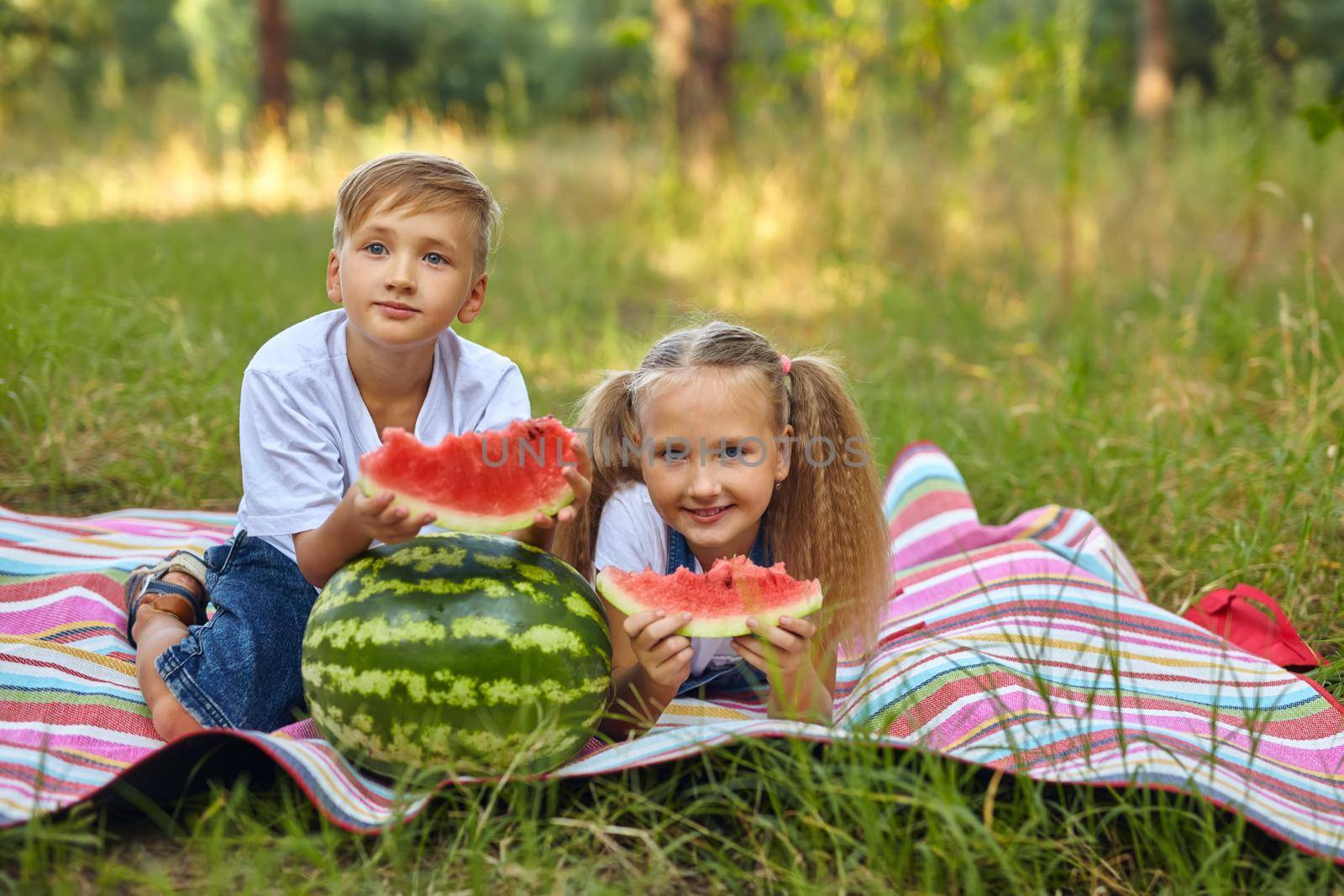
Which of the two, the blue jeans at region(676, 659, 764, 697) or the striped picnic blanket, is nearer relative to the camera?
the striped picnic blanket

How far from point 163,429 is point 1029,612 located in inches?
130

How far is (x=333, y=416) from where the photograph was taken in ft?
9.21

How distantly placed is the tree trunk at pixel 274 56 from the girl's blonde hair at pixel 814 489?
10.9 metres

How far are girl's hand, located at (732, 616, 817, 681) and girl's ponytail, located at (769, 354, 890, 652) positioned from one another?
45 cm

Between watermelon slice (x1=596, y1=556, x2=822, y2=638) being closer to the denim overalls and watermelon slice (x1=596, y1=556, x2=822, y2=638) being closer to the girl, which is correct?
the girl

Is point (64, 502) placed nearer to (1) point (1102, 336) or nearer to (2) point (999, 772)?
(2) point (999, 772)

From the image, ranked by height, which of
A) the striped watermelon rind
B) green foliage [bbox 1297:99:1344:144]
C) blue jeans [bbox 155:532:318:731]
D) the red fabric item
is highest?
green foliage [bbox 1297:99:1344:144]

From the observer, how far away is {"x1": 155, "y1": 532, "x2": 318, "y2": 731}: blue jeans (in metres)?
2.59

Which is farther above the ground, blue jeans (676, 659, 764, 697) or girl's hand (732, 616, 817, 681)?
girl's hand (732, 616, 817, 681)

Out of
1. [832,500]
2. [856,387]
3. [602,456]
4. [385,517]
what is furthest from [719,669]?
[856,387]

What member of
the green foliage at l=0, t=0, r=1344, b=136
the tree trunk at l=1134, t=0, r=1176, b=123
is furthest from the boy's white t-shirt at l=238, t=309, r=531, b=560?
the tree trunk at l=1134, t=0, r=1176, b=123

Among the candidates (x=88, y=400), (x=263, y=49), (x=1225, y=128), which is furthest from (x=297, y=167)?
(x=1225, y=128)

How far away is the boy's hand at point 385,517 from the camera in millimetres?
2225

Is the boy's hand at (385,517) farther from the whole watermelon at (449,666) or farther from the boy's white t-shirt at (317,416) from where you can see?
the boy's white t-shirt at (317,416)
